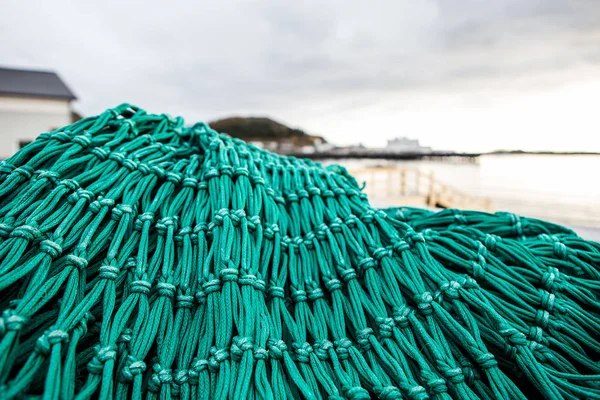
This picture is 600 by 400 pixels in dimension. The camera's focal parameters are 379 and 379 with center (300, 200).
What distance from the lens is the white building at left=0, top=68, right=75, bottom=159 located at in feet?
33.9

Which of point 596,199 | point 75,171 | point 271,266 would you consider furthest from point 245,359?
point 596,199

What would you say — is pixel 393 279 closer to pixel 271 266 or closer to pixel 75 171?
pixel 271 266

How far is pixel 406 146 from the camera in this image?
5.60 ft

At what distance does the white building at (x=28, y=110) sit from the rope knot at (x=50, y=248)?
35.8 feet

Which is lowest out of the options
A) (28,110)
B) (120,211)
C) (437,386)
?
(437,386)

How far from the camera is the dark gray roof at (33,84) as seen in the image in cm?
1252

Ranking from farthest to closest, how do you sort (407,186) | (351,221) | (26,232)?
(407,186) < (351,221) < (26,232)

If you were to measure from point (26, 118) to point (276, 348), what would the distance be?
13698 mm

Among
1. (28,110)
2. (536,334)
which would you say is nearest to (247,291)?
(536,334)

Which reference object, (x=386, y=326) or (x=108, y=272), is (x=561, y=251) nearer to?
(x=386, y=326)

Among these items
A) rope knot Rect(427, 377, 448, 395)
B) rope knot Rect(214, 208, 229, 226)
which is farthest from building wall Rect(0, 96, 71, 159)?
rope knot Rect(427, 377, 448, 395)

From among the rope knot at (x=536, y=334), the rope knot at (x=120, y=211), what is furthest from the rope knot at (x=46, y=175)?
the rope knot at (x=536, y=334)

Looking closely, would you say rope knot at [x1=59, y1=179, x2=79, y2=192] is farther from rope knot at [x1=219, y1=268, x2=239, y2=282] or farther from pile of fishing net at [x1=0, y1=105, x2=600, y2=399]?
rope knot at [x1=219, y1=268, x2=239, y2=282]

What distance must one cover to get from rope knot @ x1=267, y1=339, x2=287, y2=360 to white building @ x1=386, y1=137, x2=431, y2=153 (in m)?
1.13
